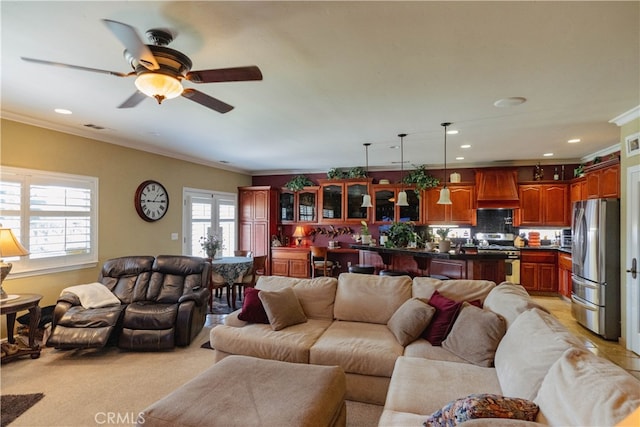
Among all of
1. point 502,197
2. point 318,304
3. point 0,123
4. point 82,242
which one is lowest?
point 318,304

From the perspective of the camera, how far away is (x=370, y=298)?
3.25m

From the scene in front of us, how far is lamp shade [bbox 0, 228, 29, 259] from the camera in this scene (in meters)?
3.13

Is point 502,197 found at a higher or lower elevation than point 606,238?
higher

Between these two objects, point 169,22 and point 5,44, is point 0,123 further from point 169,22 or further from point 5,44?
point 169,22

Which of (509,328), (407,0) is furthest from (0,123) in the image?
(509,328)

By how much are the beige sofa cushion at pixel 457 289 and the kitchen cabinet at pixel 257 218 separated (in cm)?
493

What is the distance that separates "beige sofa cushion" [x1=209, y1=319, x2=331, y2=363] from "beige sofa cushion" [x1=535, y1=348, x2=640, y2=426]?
1.74m

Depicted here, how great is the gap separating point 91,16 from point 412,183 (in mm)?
6160

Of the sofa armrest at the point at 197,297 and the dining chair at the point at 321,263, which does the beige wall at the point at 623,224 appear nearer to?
the dining chair at the point at 321,263

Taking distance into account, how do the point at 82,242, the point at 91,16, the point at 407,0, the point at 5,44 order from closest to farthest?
the point at 407,0 → the point at 91,16 → the point at 5,44 → the point at 82,242

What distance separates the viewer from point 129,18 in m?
1.89

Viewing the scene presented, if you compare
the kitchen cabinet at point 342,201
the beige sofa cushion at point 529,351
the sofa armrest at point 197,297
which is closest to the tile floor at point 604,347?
the beige sofa cushion at point 529,351

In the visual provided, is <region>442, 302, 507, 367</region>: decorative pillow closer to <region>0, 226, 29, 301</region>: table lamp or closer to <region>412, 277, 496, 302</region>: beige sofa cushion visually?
<region>412, 277, 496, 302</region>: beige sofa cushion

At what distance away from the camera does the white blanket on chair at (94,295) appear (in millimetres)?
3688
